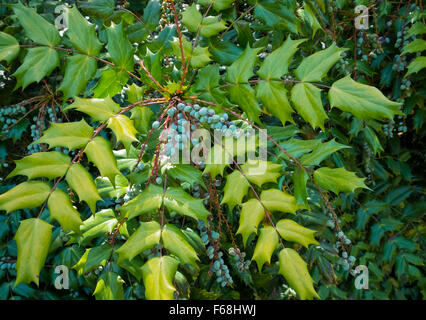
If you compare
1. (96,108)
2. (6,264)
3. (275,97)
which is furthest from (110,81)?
(6,264)

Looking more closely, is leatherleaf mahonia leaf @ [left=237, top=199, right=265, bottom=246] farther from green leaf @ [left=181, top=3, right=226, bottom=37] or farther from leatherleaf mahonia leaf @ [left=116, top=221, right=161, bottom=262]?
green leaf @ [left=181, top=3, right=226, bottom=37]

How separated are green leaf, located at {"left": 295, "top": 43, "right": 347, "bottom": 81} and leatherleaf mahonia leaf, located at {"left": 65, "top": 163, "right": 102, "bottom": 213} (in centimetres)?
52

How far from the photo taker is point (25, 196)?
2.08 feet

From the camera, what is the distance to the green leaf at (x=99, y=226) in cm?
84

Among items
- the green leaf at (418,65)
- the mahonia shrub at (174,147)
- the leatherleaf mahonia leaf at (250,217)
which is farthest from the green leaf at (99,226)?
the green leaf at (418,65)

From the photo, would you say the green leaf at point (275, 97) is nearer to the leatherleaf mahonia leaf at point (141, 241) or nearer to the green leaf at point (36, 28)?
the leatherleaf mahonia leaf at point (141, 241)

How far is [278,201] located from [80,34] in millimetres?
584

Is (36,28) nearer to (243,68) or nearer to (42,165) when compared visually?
(42,165)

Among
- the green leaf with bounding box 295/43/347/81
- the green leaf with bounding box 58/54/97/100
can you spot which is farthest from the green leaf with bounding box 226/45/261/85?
the green leaf with bounding box 58/54/97/100

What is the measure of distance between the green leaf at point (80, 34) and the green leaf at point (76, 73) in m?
0.02

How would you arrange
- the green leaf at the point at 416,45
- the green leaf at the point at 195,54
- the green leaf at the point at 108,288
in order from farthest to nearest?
the green leaf at the point at 416,45, the green leaf at the point at 195,54, the green leaf at the point at 108,288

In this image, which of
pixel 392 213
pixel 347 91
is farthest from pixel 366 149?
pixel 347 91

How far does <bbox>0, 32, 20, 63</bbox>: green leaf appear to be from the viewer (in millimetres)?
771

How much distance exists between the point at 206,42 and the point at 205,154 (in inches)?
15.9
